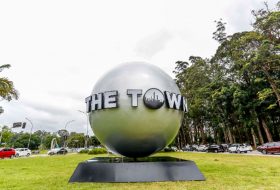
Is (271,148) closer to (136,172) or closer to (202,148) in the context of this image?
(202,148)

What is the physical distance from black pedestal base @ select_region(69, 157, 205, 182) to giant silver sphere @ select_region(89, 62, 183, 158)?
101 centimetres

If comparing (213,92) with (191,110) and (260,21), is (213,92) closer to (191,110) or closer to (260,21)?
(191,110)

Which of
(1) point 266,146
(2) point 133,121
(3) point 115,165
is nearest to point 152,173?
(3) point 115,165

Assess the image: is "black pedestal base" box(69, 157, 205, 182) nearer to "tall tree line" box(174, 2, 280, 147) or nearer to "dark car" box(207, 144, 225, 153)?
"tall tree line" box(174, 2, 280, 147)

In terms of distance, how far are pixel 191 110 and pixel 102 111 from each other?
132 ft

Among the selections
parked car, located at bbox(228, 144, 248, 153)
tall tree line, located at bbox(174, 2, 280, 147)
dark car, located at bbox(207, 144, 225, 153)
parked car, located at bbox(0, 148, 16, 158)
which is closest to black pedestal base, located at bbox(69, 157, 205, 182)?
tall tree line, located at bbox(174, 2, 280, 147)

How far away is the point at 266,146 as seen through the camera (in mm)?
30828

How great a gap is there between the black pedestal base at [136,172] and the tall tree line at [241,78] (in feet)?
91.5

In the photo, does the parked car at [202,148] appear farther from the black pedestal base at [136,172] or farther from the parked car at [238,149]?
the black pedestal base at [136,172]

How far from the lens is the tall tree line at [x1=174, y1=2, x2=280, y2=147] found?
112ft

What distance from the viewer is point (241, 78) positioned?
43.4m

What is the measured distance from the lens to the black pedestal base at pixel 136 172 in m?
8.59

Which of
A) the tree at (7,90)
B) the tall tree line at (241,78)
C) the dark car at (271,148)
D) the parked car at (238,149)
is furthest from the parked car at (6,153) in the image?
the dark car at (271,148)

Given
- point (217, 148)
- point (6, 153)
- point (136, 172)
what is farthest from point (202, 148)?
point (136, 172)
